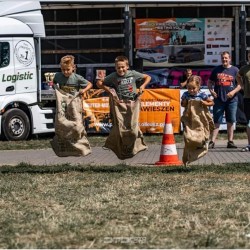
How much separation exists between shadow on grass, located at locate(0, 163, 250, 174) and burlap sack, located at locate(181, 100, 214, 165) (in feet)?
0.75

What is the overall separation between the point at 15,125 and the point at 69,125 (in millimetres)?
7374

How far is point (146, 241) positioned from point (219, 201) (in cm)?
218

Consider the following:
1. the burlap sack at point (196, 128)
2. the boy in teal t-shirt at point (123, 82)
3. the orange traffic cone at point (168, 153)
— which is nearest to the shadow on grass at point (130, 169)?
the burlap sack at point (196, 128)

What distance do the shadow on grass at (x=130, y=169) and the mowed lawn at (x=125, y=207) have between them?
1cm

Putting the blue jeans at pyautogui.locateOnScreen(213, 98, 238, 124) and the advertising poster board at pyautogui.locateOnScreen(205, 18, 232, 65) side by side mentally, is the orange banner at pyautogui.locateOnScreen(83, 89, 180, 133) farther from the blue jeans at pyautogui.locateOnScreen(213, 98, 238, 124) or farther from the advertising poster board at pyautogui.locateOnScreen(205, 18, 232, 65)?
the blue jeans at pyautogui.locateOnScreen(213, 98, 238, 124)

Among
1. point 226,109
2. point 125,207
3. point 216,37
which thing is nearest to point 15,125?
point 226,109

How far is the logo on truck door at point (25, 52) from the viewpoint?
60.7ft

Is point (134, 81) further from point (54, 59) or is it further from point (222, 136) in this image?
point (54, 59)

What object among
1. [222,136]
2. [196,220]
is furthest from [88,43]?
[196,220]

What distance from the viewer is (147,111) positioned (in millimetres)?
19047

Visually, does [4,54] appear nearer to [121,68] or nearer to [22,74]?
[22,74]

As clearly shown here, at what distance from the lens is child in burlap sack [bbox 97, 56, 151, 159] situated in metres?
11.2

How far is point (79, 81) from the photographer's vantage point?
37.3 ft

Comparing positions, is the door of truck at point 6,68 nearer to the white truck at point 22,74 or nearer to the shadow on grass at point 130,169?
the white truck at point 22,74
